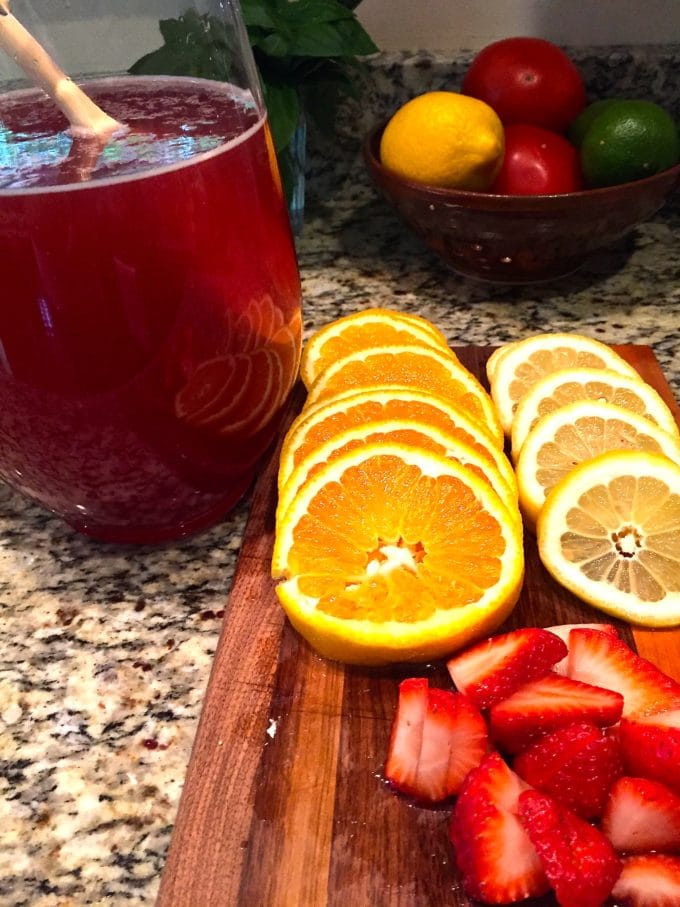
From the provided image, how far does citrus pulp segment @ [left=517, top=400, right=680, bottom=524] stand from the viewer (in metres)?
0.76

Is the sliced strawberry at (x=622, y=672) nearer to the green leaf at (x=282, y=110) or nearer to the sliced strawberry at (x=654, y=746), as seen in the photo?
the sliced strawberry at (x=654, y=746)

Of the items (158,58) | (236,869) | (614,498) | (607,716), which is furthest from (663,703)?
(158,58)

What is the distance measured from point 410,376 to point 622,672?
0.38m

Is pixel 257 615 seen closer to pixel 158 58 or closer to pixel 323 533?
pixel 323 533

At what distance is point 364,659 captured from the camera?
623mm

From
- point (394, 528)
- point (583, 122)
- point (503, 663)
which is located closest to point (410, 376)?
point (394, 528)

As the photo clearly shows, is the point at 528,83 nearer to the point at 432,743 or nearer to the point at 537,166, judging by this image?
the point at 537,166

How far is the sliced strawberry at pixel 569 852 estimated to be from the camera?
1.55 ft

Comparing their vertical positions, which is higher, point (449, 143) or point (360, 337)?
point (449, 143)

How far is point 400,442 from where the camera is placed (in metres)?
0.72

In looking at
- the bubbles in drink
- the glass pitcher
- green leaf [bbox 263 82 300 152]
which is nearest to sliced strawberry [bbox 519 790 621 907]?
the glass pitcher

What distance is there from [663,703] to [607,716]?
0.15ft

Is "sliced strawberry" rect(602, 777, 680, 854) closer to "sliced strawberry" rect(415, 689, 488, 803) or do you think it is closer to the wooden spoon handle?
"sliced strawberry" rect(415, 689, 488, 803)

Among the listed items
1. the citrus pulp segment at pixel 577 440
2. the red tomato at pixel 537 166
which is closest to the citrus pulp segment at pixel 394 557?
the citrus pulp segment at pixel 577 440
